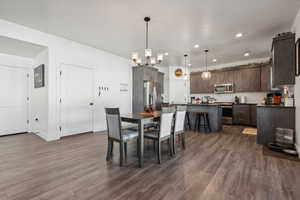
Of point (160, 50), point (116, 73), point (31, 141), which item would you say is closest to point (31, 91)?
point (31, 141)

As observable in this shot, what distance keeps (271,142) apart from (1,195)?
4.78 metres

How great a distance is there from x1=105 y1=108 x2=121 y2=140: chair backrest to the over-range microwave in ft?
18.5

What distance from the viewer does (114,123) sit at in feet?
7.92

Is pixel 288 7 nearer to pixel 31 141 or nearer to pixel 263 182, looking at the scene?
pixel 263 182

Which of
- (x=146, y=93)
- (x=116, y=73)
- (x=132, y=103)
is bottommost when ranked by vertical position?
(x=132, y=103)

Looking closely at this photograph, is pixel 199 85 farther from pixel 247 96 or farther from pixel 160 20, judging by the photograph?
pixel 160 20

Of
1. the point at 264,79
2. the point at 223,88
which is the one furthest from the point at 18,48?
the point at 264,79

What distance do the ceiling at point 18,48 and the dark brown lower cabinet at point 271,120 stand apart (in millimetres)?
5714

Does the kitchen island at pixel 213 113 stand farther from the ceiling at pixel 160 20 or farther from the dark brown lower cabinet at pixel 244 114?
the ceiling at pixel 160 20

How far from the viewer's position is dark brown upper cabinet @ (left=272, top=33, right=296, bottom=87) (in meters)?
2.96

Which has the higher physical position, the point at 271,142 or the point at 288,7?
the point at 288,7

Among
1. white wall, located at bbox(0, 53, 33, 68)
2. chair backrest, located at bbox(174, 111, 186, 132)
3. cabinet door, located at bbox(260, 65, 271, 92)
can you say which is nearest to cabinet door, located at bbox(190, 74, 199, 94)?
cabinet door, located at bbox(260, 65, 271, 92)

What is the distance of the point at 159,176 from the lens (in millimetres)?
2025

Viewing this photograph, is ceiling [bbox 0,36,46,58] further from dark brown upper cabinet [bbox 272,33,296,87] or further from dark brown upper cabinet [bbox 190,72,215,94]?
dark brown upper cabinet [bbox 190,72,215,94]
